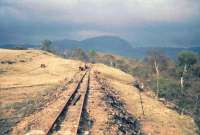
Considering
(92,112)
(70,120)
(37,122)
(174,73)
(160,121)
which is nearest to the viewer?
(37,122)

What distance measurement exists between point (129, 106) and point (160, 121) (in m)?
4.03

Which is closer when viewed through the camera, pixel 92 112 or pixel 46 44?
pixel 92 112

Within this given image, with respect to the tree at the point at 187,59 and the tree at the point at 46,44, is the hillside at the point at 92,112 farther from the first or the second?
the tree at the point at 46,44

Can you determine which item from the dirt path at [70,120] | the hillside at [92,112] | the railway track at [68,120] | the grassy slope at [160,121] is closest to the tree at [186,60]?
the hillside at [92,112]

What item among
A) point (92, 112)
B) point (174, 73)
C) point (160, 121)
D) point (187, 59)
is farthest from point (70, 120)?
point (187, 59)

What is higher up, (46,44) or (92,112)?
(46,44)

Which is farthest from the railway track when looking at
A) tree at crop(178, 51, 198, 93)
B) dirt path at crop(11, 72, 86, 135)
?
tree at crop(178, 51, 198, 93)

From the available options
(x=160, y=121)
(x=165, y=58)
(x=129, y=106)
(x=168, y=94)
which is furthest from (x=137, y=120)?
(x=165, y=58)

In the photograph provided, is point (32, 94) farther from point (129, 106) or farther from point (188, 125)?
point (188, 125)

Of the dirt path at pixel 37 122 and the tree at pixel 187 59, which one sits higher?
the tree at pixel 187 59

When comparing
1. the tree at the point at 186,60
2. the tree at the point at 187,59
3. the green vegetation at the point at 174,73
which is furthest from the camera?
the tree at the point at 187,59

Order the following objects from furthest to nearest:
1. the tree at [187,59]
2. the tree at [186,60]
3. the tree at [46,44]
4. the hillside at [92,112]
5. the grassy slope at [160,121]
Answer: the tree at [46,44] < the tree at [187,59] < the tree at [186,60] < the grassy slope at [160,121] < the hillside at [92,112]

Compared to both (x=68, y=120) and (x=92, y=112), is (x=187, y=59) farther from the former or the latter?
(x=68, y=120)

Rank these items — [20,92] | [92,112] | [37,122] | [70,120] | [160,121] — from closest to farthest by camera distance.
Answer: [37,122] → [70,120] → [92,112] → [160,121] → [20,92]
